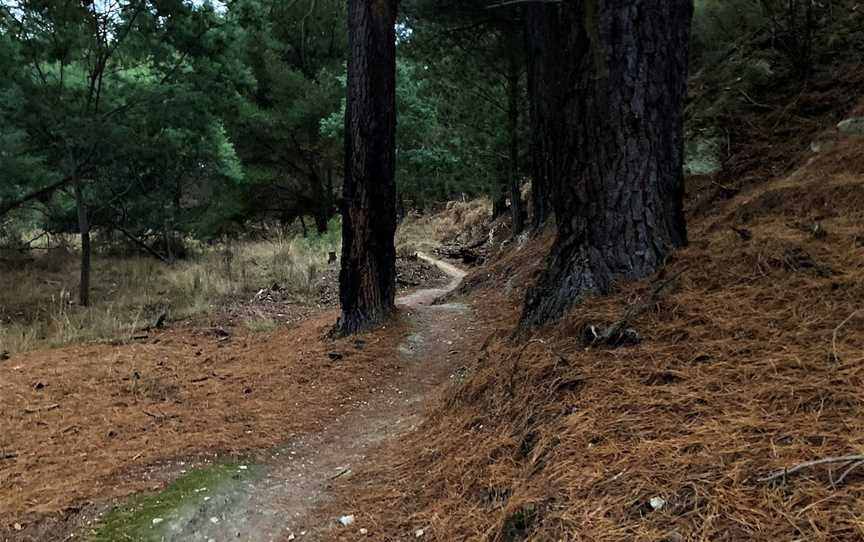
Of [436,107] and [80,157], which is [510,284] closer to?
[436,107]

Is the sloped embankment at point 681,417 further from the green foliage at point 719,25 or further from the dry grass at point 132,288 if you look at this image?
the dry grass at point 132,288

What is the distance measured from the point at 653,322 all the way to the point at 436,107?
11.9m

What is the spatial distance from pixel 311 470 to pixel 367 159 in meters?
3.66

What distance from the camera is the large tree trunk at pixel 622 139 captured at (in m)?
3.42

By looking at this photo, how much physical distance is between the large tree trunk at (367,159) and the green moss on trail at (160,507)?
9.48 feet

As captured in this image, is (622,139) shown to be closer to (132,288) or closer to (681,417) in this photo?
(681,417)

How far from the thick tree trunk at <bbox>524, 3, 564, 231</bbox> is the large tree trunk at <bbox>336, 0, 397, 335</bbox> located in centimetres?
264

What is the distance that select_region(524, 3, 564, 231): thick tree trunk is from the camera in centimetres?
849

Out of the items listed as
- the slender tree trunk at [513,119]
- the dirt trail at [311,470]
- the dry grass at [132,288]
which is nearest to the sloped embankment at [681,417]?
the dirt trail at [311,470]

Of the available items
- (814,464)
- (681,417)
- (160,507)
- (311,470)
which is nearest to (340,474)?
(311,470)

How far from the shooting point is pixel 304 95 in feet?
58.1

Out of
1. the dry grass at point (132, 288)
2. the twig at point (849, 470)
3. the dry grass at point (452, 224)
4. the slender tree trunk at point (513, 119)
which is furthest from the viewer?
the dry grass at point (452, 224)

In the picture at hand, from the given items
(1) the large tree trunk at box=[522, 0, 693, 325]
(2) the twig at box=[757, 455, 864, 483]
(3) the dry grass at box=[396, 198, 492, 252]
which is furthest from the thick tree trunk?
(3) the dry grass at box=[396, 198, 492, 252]

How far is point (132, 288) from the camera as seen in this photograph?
11898 mm
